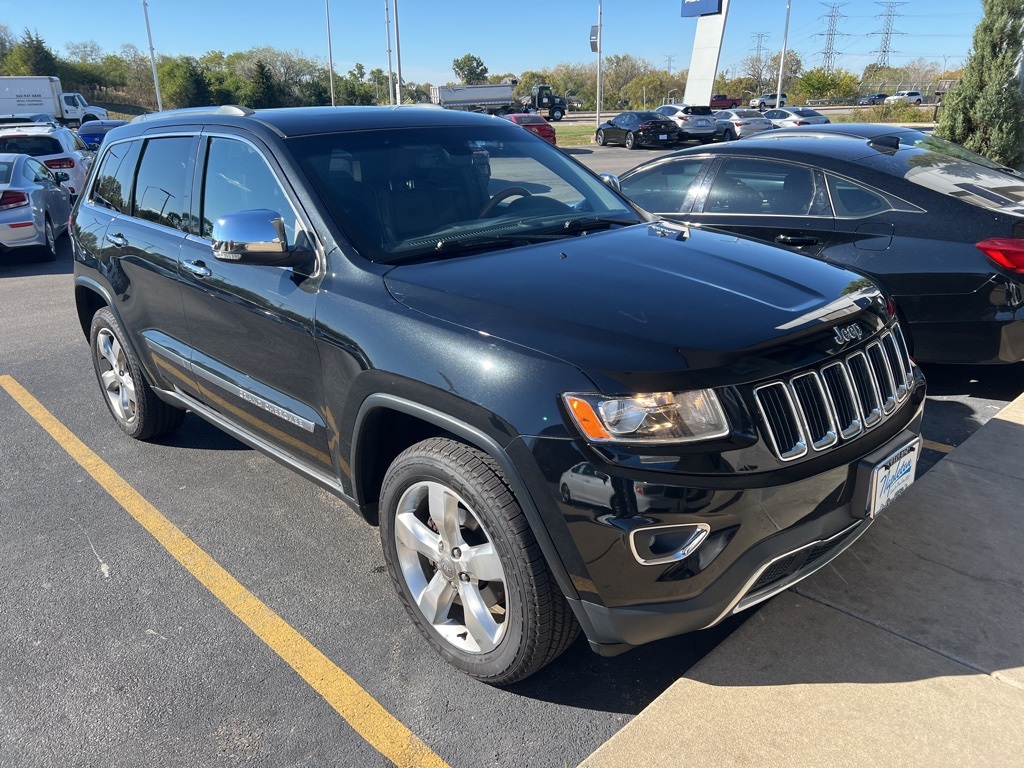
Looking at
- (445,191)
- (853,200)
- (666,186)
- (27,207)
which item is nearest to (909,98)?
(27,207)

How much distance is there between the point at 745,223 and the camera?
5.48 m

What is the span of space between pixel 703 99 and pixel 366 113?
1738 inches

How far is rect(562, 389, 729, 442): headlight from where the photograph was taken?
222cm

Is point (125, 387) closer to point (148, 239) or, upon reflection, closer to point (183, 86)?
point (148, 239)

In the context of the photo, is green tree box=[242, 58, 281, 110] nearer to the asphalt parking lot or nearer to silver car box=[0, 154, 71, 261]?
silver car box=[0, 154, 71, 261]

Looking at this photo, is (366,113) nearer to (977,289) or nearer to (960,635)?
(960,635)

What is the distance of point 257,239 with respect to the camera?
2.98 meters

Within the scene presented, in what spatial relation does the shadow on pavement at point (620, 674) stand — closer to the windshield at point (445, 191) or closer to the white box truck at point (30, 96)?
the windshield at point (445, 191)

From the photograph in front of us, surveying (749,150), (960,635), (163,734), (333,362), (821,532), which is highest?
(749,150)

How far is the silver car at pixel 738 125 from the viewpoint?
106 ft

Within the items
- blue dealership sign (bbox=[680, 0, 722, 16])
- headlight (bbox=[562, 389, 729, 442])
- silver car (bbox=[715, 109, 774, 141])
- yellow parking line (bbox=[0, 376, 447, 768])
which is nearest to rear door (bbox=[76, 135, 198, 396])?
yellow parking line (bbox=[0, 376, 447, 768])

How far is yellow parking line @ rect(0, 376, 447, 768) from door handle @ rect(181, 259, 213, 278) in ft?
4.11

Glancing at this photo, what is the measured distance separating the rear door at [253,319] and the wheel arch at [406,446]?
0.67 ft

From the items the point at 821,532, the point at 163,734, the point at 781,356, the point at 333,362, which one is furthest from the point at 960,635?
the point at 163,734
